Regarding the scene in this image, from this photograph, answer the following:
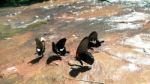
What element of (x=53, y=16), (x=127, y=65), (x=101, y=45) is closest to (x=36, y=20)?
(x=53, y=16)

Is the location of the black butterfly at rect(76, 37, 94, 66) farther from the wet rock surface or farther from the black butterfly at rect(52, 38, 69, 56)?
the black butterfly at rect(52, 38, 69, 56)

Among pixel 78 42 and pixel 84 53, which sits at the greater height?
pixel 84 53

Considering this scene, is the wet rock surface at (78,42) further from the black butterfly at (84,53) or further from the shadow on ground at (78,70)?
the black butterfly at (84,53)

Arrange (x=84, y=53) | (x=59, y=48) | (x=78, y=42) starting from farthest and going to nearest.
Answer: (x=78, y=42) < (x=59, y=48) < (x=84, y=53)

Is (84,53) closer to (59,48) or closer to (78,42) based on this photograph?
(59,48)

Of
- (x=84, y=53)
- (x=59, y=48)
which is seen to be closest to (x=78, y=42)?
(x=59, y=48)

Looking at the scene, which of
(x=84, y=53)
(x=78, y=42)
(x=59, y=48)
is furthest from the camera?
(x=78, y=42)

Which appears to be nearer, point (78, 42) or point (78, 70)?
point (78, 70)

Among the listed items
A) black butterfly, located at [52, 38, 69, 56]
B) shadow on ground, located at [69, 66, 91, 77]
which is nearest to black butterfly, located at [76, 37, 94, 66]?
shadow on ground, located at [69, 66, 91, 77]

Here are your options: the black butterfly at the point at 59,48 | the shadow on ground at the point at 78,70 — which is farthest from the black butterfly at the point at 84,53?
the black butterfly at the point at 59,48
